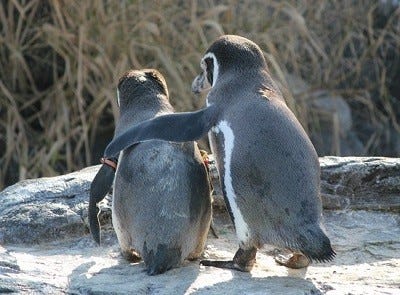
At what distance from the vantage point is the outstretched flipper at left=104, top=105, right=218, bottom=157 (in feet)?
11.7

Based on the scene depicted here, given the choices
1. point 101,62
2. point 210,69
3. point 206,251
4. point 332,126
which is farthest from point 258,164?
point 332,126

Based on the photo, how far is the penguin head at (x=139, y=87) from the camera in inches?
160

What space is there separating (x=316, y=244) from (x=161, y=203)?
58cm

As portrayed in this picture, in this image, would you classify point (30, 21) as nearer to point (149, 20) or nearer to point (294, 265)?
point (149, 20)

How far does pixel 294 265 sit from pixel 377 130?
411cm

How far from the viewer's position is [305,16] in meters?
7.44

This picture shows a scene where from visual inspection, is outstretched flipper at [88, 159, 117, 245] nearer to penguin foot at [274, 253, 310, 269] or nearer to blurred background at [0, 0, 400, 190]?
penguin foot at [274, 253, 310, 269]

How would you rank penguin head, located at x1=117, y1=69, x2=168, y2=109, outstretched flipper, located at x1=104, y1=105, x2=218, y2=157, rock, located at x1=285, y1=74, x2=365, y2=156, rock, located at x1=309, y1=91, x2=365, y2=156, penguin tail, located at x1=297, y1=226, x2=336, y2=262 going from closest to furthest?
penguin tail, located at x1=297, y1=226, x2=336, y2=262 < outstretched flipper, located at x1=104, y1=105, x2=218, y2=157 < penguin head, located at x1=117, y1=69, x2=168, y2=109 < rock, located at x1=285, y1=74, x2=365, y2=156 < rock, located at x1=309, y1=91, x2=365, y2=156

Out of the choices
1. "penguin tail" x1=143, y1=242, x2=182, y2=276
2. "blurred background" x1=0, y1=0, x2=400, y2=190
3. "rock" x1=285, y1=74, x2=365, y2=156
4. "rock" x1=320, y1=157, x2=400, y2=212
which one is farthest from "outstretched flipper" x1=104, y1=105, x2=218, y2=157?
"rock" x1=285, y1=74, x2=365, y2=156

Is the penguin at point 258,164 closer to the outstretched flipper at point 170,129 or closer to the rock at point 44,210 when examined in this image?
the outstretched flipper at point 170,129

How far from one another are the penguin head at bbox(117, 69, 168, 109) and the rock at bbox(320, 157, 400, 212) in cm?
84

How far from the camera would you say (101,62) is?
636cm

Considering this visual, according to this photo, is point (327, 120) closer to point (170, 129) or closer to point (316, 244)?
point (170, 129)

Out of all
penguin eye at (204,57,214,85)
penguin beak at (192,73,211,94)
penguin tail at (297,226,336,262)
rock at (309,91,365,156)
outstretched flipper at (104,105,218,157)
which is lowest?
rock at (309,91,365,156)
